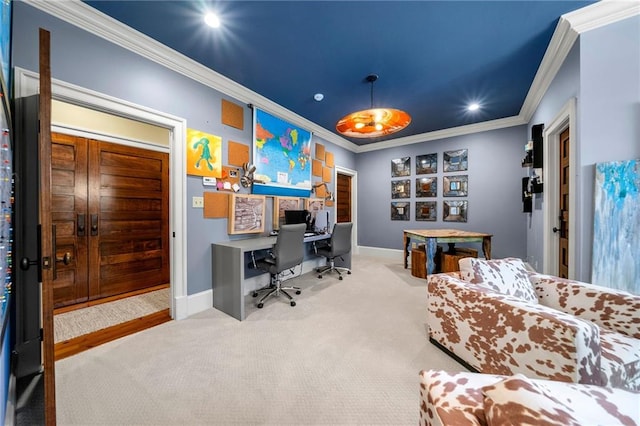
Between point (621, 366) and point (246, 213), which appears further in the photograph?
point (246, 213)

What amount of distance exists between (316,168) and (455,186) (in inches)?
111

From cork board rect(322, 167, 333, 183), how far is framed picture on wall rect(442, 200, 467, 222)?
244 centimetres

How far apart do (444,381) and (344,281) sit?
2967 mm

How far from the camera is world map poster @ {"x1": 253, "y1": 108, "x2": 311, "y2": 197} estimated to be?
3.32 metres

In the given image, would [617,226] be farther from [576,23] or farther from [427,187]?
[427,187]

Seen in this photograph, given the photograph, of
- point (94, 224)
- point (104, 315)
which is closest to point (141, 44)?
point (94, 224)

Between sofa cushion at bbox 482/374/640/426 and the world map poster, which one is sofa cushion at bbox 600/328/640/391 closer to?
sofa cushion at bbox 482/374/640/426

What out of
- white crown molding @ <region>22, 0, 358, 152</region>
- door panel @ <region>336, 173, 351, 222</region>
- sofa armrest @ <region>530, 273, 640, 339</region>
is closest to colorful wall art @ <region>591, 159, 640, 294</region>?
sofa armrest @ <region>530, 273, 640, 339</region>

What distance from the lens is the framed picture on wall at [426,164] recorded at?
486 centimetres

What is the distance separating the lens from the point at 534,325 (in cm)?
120

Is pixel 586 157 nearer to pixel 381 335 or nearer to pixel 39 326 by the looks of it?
pixel 381 335

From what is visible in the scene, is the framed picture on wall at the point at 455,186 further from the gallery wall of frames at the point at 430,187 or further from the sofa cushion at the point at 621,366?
the sofa cushion at the point at 621,366

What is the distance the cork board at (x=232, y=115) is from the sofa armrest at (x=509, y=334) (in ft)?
9.39

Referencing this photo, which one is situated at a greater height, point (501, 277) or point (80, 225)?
point (80, 225)
